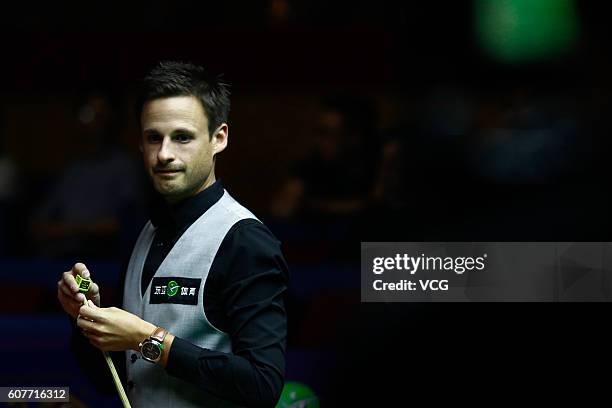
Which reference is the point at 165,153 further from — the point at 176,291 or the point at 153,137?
the point at 176,291

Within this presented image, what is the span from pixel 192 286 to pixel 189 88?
13.6 inches

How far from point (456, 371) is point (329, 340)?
61cm

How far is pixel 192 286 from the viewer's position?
1648mm

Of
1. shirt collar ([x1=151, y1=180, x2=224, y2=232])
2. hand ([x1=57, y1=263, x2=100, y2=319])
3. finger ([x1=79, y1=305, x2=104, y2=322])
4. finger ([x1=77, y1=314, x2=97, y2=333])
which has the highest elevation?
shirt collar ([x1=151, y1=180, x2=224, y2=232])

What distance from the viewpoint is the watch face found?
158 centimetres

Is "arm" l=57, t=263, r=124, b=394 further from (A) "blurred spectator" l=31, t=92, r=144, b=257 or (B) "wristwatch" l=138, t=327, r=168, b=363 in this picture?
(A) "blurred spectator" l=31, t=92, r=144, b=257

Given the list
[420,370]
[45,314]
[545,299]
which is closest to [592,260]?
[545,299]

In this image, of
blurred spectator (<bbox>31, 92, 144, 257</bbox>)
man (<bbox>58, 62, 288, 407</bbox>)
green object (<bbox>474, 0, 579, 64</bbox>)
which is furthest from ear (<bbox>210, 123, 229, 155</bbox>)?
blurred spectator (<bbox>31, 92, 144, 257</bbox>)

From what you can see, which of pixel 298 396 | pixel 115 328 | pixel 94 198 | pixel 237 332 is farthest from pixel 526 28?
pixel 94 198

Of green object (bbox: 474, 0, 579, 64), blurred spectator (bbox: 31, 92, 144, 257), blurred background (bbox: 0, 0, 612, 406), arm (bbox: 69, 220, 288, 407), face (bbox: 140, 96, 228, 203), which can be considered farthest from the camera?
blurred spectator (bbox: 31, 92, 144, 257)

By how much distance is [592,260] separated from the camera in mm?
2613

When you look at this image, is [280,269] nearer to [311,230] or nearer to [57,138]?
[311,230]

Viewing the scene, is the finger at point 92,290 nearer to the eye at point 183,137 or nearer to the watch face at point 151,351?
the watch face at point 151,351

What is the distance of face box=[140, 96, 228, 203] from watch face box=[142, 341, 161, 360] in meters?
0.28
